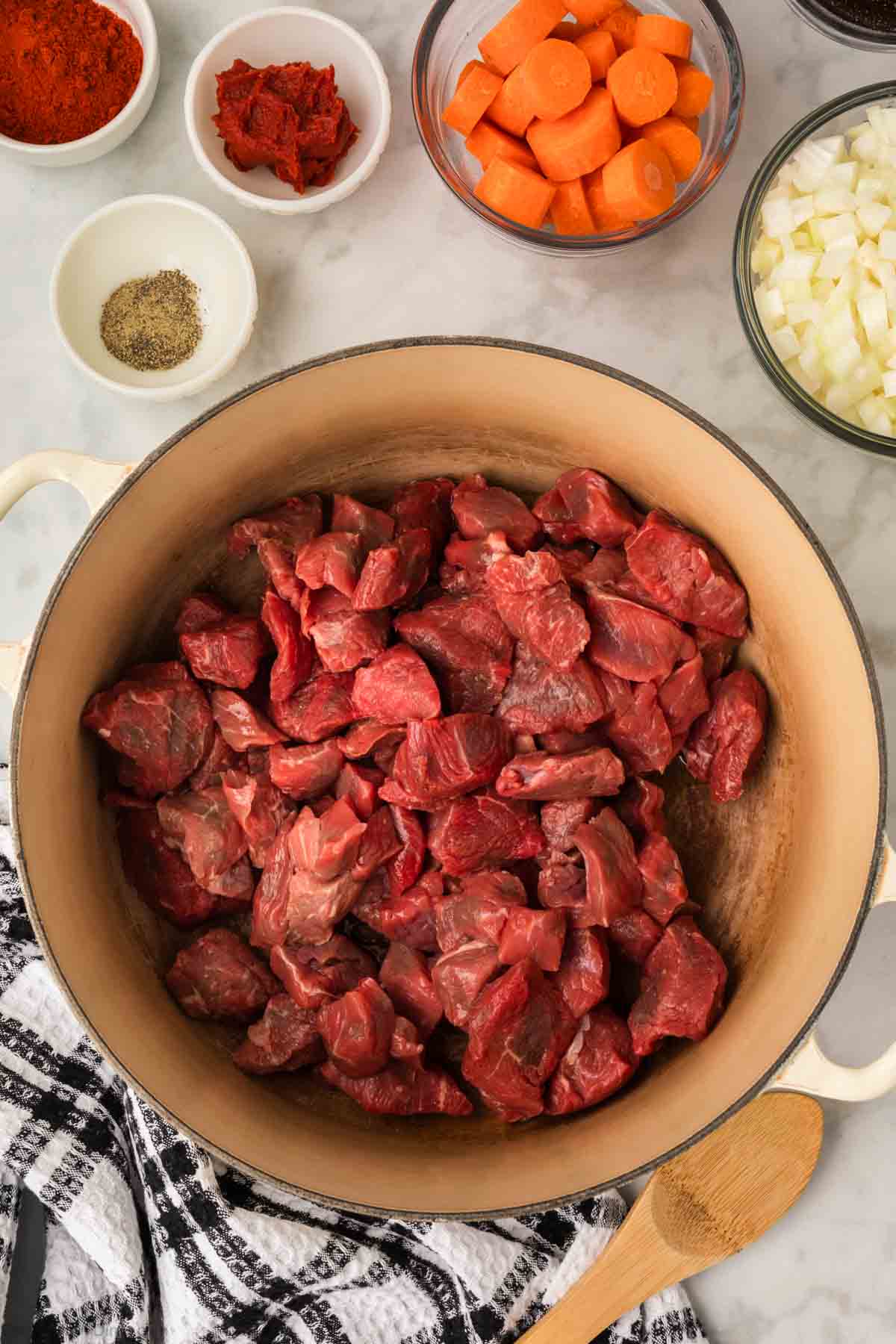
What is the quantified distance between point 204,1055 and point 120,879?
17.9 inches

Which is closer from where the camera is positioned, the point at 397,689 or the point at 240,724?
the point at 397,689

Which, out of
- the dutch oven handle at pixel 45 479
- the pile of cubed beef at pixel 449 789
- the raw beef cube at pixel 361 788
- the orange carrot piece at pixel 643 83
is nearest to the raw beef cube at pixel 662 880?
the pile of cubed beef at pixel 449 789

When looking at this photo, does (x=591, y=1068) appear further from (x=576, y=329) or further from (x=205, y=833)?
(x=576, y=329)

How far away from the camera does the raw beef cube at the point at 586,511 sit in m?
2.57

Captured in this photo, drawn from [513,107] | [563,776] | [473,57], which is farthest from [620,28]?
[563,776]

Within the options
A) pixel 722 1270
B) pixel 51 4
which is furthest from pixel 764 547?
pixel 51 4

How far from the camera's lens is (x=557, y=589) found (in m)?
2.47

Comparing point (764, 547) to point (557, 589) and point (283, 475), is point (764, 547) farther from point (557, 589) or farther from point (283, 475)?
point (283, 475)

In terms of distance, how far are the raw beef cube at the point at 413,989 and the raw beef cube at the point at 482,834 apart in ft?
0.71

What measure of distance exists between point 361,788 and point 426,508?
68cm

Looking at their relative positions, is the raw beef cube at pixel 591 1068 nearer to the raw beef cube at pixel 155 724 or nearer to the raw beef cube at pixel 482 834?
the raw beef cube at pixel 482 834

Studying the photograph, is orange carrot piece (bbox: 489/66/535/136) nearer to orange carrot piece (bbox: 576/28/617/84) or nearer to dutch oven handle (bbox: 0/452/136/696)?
orange carrot piece (bbox: 576/28/617/84)

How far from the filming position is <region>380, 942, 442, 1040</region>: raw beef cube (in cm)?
251

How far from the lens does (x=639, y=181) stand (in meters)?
2.72
